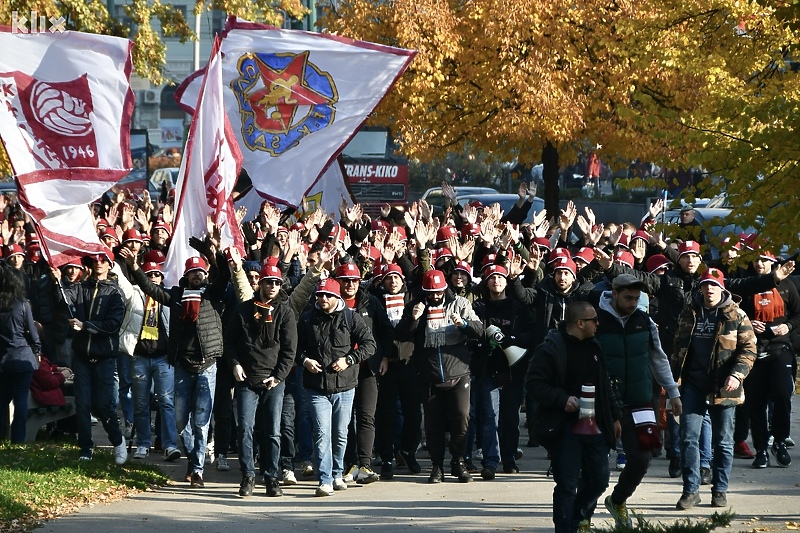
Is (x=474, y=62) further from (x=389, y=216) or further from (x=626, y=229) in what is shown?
(x=626, y=229)

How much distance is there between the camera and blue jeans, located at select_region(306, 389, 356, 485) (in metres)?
10.6

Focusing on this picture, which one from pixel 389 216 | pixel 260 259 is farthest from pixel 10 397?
pixel 389 216

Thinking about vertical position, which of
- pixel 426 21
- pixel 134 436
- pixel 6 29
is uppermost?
pixel 426 21

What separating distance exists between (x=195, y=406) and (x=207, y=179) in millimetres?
2959

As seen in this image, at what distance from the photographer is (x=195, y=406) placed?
1108 cm

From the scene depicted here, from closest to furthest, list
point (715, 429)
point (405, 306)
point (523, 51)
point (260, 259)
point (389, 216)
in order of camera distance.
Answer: point (715, 429), point (405, 306), point (260, 259), point (389, 216), point (523, 51)

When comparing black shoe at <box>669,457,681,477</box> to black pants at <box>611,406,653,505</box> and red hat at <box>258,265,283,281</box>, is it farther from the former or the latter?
red hat at <box>258,265,283,281</box>

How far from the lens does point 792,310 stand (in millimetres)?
12133

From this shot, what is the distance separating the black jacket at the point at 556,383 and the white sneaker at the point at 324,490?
2996mm

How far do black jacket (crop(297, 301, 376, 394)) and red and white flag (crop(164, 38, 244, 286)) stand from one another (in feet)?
6.72

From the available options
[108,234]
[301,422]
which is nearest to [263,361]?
[301,422]

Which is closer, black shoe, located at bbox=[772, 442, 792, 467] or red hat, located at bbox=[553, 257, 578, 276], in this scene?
red hat, located at bbox=[553, 257, 578, 276]

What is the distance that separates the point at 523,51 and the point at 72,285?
36.4 feet

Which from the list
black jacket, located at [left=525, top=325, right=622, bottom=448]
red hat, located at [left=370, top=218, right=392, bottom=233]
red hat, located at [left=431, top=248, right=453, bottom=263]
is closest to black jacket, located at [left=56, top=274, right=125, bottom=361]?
red hat, located at [left=431, top=248, right=453, bottom=263]
